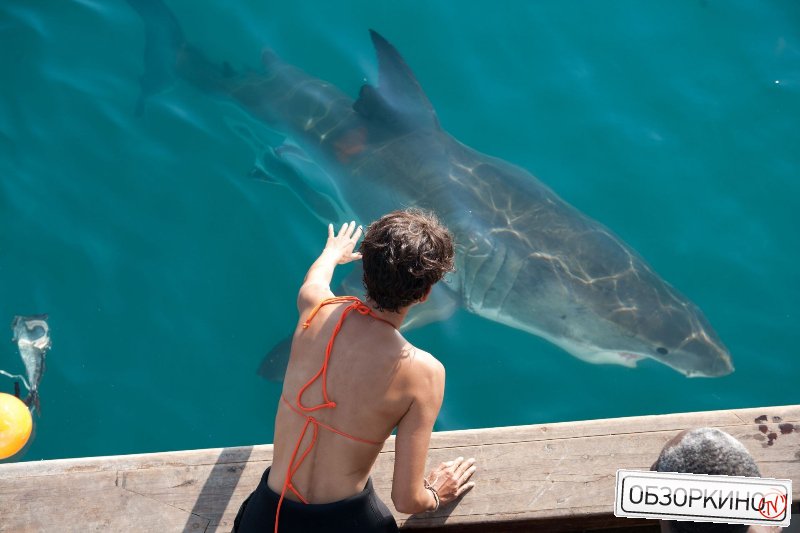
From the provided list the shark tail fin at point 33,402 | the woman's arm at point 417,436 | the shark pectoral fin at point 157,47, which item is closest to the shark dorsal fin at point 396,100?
the shark pectoral fin at point 157,47

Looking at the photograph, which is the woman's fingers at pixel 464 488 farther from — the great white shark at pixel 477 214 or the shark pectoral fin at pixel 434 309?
the shark pectoral fin at pixel 434 309

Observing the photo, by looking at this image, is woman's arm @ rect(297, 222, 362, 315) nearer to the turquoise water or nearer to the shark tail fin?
the turquoise water

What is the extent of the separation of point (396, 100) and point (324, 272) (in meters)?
3.37

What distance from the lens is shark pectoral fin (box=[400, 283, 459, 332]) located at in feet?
18.3

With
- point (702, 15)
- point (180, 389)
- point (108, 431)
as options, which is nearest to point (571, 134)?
point (702, 15)

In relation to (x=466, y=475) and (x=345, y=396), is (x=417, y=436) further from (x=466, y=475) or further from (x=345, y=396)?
(x=466, y=475)

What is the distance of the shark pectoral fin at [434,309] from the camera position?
558cm

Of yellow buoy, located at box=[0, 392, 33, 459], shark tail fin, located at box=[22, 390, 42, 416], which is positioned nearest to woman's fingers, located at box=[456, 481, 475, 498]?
yellow buoy, located at box=[0, 392, 33, 459]

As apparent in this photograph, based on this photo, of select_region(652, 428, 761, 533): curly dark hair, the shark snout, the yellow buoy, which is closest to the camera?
select_region(652, 428, 761, 533): curly dark hair

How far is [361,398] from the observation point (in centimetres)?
236

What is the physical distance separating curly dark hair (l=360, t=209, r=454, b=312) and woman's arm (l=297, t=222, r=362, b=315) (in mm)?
293

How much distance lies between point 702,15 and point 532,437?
5.94 meters

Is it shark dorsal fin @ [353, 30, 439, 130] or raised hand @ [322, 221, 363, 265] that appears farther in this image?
shark dorsal fin @ [353, 30, 439, 130]

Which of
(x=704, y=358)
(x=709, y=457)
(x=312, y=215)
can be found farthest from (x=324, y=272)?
(x=312, y=215)
